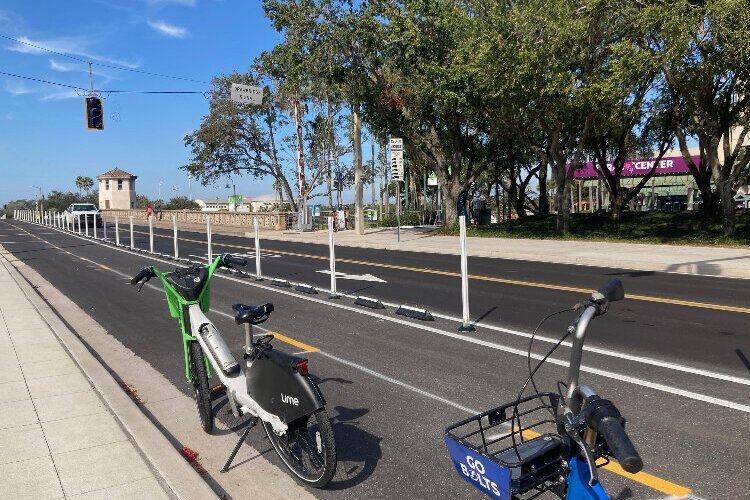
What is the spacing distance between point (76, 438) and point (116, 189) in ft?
325

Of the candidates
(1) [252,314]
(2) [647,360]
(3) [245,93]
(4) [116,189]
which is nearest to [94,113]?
(3) [245,93]

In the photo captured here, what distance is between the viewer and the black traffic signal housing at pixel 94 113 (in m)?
24.1

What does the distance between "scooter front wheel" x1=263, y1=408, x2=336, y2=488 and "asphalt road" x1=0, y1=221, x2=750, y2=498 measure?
21cm

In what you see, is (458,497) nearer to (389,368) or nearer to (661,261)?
(389,368)

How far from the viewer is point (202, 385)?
200 inches

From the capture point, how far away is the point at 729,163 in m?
23.4

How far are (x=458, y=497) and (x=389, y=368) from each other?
9.89 ft

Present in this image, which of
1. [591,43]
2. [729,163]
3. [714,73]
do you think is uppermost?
[591,43]

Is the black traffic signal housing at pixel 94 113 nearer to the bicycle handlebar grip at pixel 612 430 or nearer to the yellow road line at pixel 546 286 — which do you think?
the yellow road line at pixel 546 286

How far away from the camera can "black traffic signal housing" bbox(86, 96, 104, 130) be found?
949 inches

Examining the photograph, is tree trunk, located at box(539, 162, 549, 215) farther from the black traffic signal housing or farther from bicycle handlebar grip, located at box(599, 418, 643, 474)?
bicycle handlebar grip, located at box(599, 418, 643, 474)

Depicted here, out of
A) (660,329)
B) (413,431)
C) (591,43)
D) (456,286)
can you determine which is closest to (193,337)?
(413,431)

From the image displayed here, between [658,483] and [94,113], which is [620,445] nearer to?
[658,483]

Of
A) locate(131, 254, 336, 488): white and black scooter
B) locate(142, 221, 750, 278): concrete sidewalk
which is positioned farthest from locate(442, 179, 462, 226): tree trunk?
locate(131, 254, 336, 488): white and black scooter
